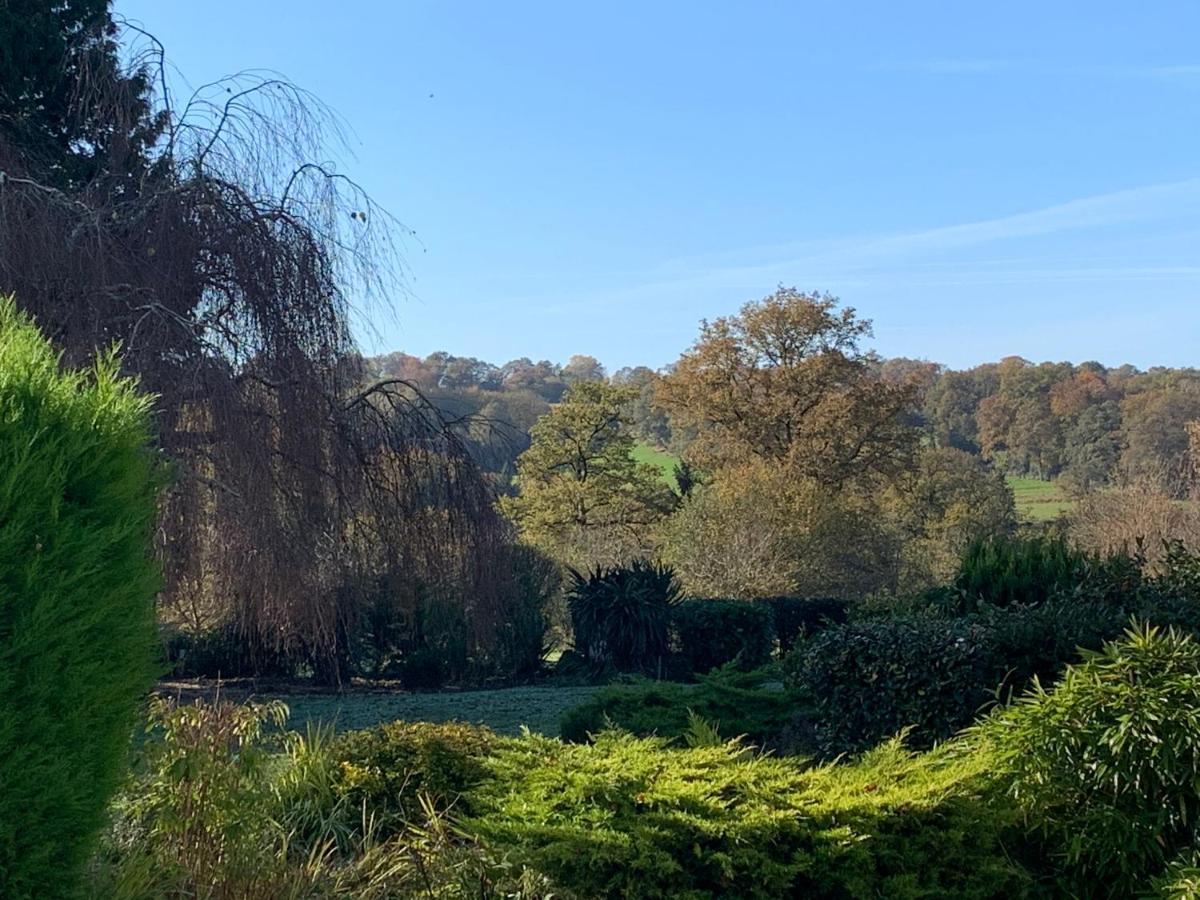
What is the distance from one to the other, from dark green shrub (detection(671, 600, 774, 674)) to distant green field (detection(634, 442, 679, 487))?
53.0ft

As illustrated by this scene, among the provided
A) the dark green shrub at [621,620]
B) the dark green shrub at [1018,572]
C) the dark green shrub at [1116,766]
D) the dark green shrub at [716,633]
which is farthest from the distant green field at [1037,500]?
the dark green shrub at [1116,766]

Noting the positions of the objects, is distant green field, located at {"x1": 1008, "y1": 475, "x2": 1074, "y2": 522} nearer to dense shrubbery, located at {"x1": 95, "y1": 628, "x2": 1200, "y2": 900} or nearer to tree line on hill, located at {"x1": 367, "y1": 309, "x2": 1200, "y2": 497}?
tree line on hill, located at {"x1": 367, "y1": 309, "x2": 1200, "y2": 497}

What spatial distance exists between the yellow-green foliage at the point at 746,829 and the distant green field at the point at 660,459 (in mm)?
28730

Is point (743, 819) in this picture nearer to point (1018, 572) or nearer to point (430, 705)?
point (1018, 572)

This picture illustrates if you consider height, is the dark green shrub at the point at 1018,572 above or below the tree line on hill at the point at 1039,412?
below

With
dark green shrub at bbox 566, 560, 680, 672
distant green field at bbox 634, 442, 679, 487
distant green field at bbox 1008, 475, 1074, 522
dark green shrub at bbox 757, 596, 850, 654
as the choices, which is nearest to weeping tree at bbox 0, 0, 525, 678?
dark green shrub at bbox 566, 560, 680, 672

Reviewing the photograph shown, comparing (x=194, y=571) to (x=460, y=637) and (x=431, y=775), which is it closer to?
(x=431, y=775)

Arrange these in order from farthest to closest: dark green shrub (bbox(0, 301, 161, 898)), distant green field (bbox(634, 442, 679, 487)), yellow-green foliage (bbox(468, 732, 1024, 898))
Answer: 1. distant green field (bbox(634, 442, 679, 487))
2. yellow-green foliage (bbox(468, 732, 1024, 898))
3. dark green shrub (bbox(0, 301, 161, 898))

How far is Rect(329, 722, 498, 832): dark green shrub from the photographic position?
5070mm

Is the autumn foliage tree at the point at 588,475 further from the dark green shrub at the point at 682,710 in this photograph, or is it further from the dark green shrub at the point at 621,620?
the dark green shrub at the point at 682,710

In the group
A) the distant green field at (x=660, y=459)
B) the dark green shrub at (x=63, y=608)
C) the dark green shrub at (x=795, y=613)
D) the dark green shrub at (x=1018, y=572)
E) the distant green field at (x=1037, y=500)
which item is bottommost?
the dark green shrub at (x=795, y=613)

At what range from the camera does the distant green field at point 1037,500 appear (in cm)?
3434

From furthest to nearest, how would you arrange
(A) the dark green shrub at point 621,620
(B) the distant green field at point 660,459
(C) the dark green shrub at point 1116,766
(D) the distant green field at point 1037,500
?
(D) the distant green field at point 1037,500
(B) the distant green field at point 660,459
(A) the dark green shrub at point 621,620
(C) the dark green shrub at point 1116,766

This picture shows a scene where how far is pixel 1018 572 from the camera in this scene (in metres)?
7.62
